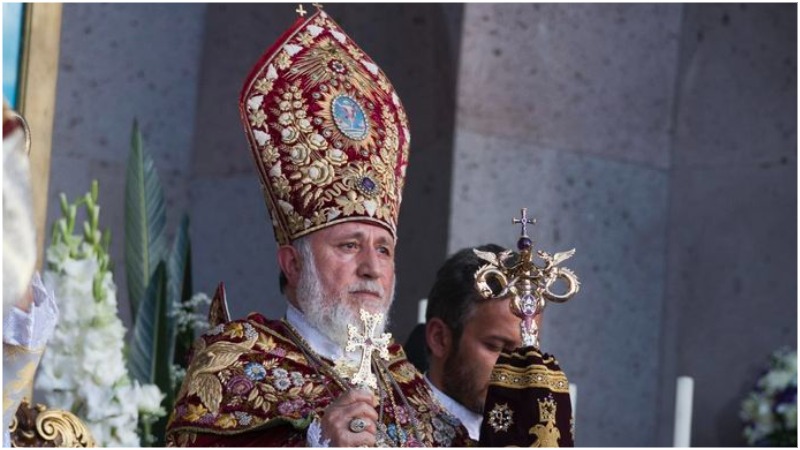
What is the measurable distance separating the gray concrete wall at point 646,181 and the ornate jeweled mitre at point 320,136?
218 centimetres

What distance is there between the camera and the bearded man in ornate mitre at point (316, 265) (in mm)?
3459

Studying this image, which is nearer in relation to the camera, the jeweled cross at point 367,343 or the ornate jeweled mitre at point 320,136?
the jeweled cross at point 367,343

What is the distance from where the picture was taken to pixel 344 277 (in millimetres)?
3600

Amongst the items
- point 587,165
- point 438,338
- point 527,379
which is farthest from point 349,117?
point 587,165

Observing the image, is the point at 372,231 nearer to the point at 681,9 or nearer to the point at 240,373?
the point at 240,373

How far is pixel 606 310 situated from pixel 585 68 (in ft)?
2.76

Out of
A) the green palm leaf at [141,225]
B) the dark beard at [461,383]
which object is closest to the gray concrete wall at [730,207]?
the green palm leaf at [141,225]

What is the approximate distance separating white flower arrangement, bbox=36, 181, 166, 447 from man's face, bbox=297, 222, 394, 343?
65cm

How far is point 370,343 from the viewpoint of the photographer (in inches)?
134

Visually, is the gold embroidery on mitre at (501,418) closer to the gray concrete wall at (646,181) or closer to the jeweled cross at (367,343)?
the jeweled cross at (367,343)

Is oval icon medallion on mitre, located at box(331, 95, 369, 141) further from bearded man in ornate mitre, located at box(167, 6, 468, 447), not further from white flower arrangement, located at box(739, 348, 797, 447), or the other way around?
white flower arrangement, located at box(739, 348, 797, 447)

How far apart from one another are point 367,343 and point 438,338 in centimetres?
58

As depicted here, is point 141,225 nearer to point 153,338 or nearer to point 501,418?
point 153,338

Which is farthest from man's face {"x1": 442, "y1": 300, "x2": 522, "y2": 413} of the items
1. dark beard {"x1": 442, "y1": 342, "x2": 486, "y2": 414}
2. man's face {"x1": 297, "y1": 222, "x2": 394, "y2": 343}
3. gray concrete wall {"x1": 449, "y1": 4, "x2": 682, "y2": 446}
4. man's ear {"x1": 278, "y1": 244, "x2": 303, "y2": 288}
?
gray concrete wall {"x1": 449, "y1": 4, "x2": 682, "y2": 446}
